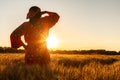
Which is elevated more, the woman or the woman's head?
the woman's head

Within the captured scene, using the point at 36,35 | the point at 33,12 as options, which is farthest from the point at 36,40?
the point at 33,12

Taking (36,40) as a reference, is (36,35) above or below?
above

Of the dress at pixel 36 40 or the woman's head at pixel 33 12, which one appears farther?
the dress at pixel 36 40

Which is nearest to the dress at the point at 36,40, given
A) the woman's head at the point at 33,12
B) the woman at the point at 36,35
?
the woman at the point at 36,35

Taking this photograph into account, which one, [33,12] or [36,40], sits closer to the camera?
[33,12]

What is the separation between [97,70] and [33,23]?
1.97m

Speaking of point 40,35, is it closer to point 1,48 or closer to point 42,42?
point 42,42

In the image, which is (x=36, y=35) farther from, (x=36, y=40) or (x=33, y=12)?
(x=33, y=12)

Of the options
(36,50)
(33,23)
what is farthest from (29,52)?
(33,23)

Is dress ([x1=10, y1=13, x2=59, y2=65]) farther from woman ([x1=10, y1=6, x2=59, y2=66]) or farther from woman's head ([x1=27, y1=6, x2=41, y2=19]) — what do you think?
woman's head ([x1=27, y1=6, x2=41, y2=19])

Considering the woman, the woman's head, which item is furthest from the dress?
the woman's head

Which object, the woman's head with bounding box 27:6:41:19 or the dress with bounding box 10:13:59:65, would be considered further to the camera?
the dress with bounding box 10:13:59:65

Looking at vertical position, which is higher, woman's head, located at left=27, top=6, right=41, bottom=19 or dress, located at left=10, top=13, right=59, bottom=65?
woman's head, located at left=27, top=6, right=41, bottom=19

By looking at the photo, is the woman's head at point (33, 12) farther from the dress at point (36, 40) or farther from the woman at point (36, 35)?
the dress at point (36, 40)
